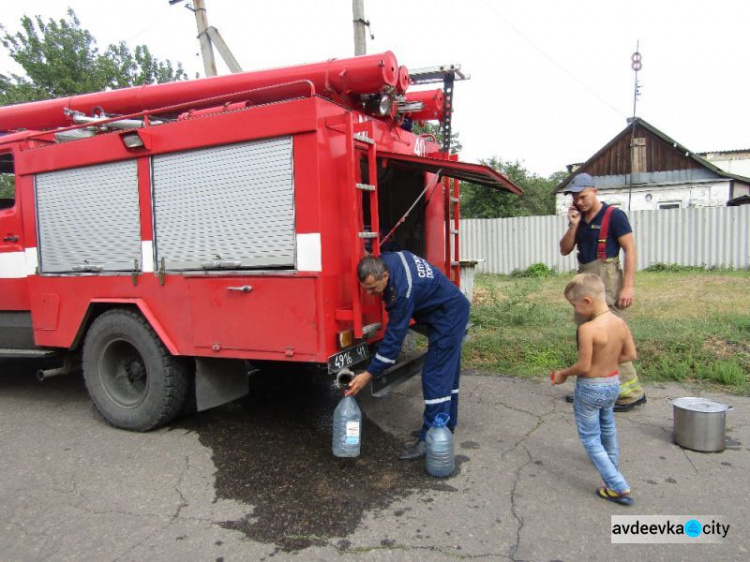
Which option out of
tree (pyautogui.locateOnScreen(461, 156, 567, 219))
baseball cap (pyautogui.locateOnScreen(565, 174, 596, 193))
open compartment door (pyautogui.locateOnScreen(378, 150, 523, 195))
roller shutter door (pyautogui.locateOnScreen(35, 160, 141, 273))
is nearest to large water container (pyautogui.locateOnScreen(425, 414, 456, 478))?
open compartment door (pyautogui.locateOnScreen(378, 150, 523, 195))

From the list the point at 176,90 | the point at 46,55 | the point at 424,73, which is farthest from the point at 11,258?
the point at 46,55

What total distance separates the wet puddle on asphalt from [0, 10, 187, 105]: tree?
18347 millimetres

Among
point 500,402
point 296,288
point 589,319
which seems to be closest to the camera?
point 589,319

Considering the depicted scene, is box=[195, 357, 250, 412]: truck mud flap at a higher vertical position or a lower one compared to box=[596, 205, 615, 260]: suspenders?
lower

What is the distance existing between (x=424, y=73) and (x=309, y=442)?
349cm

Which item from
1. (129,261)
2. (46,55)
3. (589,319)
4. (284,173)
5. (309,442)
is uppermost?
(46,55)

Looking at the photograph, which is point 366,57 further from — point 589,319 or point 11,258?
point 11,258

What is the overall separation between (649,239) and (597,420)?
14.6 metres

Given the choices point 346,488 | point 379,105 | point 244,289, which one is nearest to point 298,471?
point 346,488

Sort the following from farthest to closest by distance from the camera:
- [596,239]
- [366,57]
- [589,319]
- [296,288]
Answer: [596,239] < [366,57] < [296,288] < [589,319]

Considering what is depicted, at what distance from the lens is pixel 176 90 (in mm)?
4938

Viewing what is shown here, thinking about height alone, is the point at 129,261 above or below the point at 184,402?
above

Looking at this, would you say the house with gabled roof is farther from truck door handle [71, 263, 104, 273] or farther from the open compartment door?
truck door handle [71, 263, 104, 273]

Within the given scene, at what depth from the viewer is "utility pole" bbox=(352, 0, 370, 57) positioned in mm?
9602
